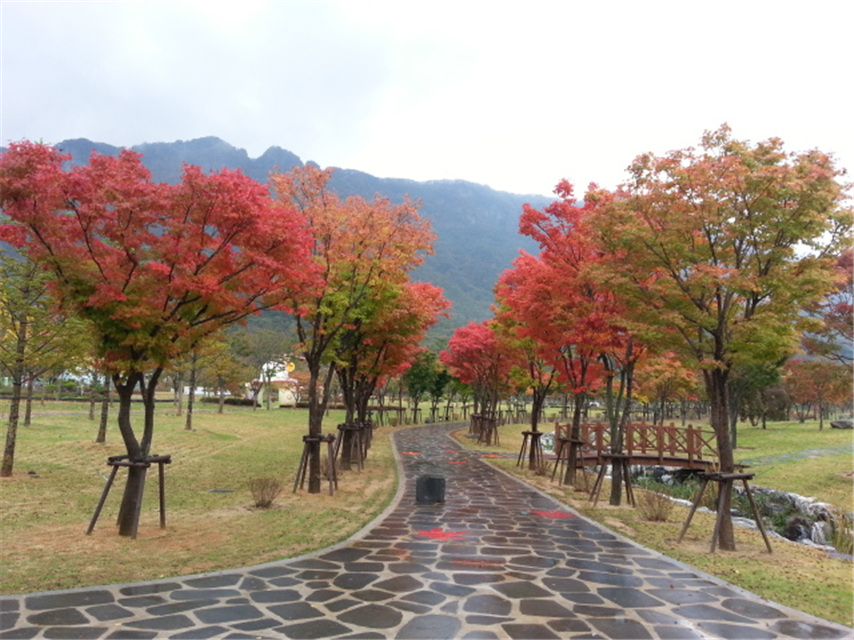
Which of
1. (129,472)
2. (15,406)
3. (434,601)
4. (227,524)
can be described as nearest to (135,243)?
(129,472)

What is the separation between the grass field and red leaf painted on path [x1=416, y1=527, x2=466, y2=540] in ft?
4.19

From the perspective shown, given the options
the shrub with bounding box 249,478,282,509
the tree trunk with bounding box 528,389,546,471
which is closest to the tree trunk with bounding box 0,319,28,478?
the shrub with bounding box 249,478,282,509

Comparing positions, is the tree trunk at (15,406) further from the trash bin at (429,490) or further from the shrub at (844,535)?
the shrub at (844,535)

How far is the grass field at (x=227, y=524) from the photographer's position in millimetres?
7277

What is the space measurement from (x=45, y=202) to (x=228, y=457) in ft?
47.9

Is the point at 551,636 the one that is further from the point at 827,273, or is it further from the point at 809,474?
the point at 809,474

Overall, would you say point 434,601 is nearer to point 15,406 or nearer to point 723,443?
point 723,443

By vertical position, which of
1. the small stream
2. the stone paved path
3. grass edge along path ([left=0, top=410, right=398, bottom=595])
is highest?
the stone paved path

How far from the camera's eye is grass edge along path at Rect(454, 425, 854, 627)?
6801mm

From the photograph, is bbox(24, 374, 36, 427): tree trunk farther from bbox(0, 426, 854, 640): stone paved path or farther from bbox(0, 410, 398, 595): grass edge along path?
bbox(0, 426, 854, 640): stone paved path

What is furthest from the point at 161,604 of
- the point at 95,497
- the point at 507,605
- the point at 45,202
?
the point at 95,497

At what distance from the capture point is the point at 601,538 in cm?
988

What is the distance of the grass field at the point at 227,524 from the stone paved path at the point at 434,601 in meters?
0.61

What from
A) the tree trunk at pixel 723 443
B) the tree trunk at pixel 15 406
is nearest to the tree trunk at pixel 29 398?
the tree trunk at pixel 15 406
